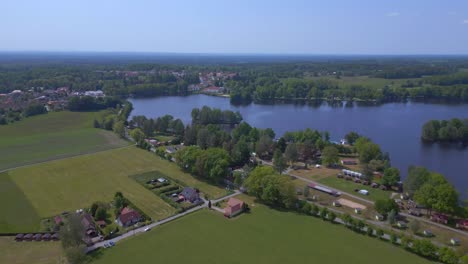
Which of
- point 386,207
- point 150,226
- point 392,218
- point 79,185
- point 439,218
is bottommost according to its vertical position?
point 79,185

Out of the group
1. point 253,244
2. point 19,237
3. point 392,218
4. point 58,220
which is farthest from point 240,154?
point 19,237

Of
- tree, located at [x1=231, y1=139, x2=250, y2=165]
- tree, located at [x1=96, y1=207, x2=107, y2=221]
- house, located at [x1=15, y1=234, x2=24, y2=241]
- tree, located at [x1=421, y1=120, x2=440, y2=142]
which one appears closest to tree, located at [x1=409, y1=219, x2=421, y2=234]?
tree, located at [x1=231, y1=139, x2=250, y2=165]

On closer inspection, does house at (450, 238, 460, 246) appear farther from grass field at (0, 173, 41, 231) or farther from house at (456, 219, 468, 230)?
grass field at (0, 173, 41, 231)

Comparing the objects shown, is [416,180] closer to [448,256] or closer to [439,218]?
[439,218]

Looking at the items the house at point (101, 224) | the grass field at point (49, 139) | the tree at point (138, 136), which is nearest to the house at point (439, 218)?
the house at point (101, 224)

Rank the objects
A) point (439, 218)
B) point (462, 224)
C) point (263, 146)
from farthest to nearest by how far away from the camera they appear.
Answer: point (263, 146)
point (439, 218)
point (462, 224)

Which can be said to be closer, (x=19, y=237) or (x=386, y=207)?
(x=19, y=237)

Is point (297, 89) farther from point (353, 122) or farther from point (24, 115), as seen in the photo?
point (24, 115)
